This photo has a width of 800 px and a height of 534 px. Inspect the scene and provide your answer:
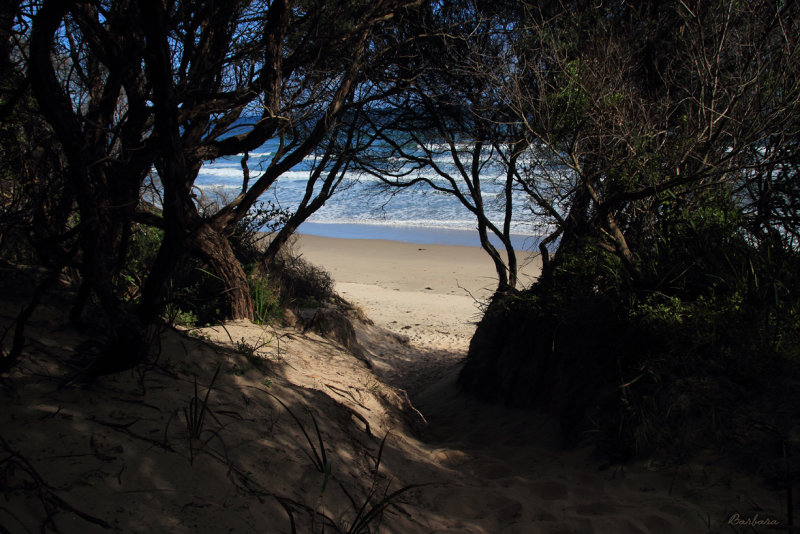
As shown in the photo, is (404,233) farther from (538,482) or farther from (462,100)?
(538,482)

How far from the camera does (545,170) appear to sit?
16.4ft

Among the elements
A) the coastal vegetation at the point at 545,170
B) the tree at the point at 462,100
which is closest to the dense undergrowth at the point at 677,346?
the coastal vegetation at the point at 545,170

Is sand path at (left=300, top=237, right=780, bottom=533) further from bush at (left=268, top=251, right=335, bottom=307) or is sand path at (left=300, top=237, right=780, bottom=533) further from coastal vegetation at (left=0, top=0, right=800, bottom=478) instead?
bush at (left=268, top=251, right=335, bottom=307)

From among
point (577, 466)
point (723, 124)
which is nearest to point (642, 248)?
point (723, 124)

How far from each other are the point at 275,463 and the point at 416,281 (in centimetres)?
1174

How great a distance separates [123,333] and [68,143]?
3.38 ft

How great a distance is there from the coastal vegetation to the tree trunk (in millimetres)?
23

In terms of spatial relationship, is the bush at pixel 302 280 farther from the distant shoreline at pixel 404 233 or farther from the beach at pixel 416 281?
the distant shoreline at pixel 404 233

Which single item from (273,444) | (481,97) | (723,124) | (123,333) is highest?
(481,97)

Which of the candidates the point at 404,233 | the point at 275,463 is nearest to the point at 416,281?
the point at 404,233

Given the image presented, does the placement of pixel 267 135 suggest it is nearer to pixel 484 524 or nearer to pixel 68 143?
pixel 68 143

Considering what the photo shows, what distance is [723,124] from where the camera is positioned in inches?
174

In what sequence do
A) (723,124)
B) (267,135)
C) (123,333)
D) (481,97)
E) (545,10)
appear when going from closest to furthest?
(123,333), (723,124), (267,135), (545,10), (481,97)

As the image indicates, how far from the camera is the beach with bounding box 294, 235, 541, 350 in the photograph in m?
10.6
